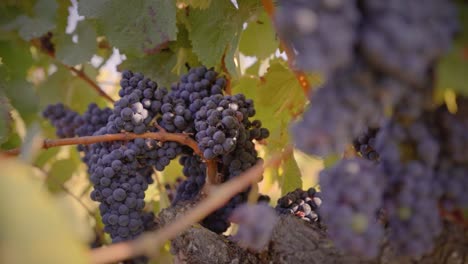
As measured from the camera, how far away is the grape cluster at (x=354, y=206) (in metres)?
0.59

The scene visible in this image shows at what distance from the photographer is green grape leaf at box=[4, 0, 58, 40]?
1.54m

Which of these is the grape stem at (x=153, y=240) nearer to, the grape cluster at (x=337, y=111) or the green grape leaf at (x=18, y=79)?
the grape cluster at (x=337, y=111)

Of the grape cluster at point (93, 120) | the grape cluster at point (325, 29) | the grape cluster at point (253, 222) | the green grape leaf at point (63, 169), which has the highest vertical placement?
the green grape leaf at point (63, 169)

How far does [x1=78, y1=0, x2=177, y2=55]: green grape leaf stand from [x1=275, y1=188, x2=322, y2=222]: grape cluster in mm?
420

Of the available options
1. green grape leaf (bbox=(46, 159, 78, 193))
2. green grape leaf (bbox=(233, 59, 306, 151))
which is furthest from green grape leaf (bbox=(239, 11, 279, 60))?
green grape leaf (bbox=(46, 159, 78, 193))

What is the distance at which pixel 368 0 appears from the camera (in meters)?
0.55

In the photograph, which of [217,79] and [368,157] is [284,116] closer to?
[217,79]

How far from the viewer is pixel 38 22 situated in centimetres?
158

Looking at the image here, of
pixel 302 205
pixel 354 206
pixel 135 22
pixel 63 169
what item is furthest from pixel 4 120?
pixel 354 206

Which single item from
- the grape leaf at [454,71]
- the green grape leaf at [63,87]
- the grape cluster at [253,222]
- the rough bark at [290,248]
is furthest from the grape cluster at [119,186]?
the green grape leaf at [63,87]

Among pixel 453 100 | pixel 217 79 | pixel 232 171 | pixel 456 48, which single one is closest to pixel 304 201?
pixel 232 171

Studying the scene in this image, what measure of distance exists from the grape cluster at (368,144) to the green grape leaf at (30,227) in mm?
534

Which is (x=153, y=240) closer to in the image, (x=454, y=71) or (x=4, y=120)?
(x=454, y=71)

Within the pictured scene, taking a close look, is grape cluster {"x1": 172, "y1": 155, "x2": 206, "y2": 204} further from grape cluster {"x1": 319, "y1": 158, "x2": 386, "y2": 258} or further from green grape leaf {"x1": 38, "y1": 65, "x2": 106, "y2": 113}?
green grape leaf {"x1": 38, "y1": 65, "x2": 106, "y2": 113}
